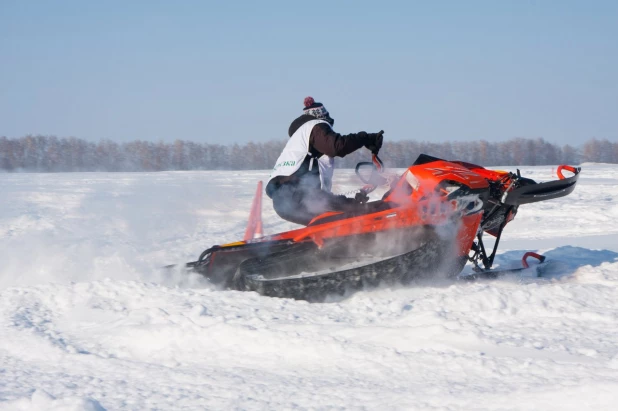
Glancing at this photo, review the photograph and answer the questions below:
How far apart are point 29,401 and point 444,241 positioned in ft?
10.2

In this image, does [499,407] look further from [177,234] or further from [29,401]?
[177,234]

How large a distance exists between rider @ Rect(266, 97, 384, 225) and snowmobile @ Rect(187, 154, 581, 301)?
8.0 inches

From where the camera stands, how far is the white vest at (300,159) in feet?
18.0

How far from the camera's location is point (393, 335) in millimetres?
3729

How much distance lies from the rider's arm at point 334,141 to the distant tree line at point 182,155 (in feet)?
55.5

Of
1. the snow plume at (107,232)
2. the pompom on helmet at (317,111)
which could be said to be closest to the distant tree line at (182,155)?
the snow plume at (107,232)

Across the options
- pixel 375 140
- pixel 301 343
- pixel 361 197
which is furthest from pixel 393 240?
pixel 301 343

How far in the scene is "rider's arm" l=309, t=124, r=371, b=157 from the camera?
206 inches

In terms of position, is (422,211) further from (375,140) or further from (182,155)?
(182,155)

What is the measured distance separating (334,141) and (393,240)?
2.94ft

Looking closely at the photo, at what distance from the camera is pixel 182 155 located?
3441 cm

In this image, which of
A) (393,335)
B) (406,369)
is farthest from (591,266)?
(406,369)

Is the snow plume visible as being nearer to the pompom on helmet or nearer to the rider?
the rider

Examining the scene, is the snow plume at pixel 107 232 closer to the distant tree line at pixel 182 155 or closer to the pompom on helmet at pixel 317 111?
the pompom on helmet at pixel 317 111
